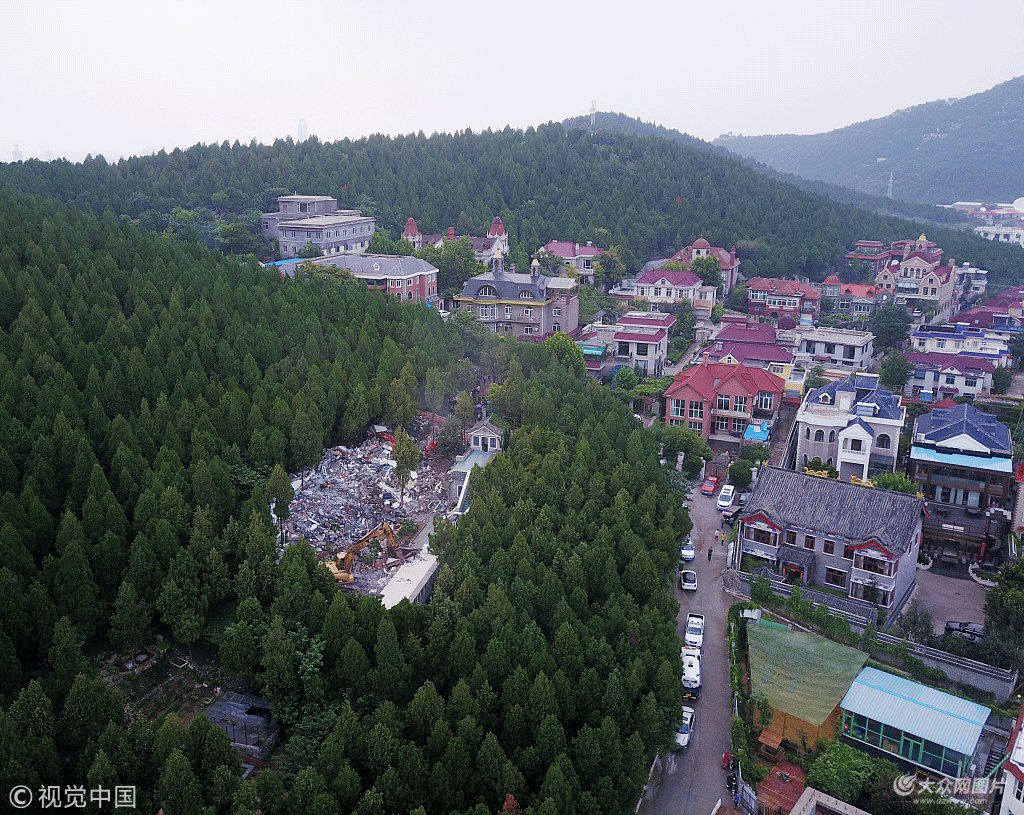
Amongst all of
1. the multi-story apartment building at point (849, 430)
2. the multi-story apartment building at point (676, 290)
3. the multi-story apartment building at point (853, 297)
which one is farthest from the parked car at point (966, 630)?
the multi-story apartment building at point (853, 297)

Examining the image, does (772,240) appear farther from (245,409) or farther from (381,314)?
(245,409)

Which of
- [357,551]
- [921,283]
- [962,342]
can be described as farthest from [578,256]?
[357,551]

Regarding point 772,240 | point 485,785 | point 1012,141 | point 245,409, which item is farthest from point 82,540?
point 1012,141

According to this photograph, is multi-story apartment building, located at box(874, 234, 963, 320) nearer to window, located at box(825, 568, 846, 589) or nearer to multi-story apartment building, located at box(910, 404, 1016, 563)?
multi-story apartment building, located at box(910, 404, 1016, 563)

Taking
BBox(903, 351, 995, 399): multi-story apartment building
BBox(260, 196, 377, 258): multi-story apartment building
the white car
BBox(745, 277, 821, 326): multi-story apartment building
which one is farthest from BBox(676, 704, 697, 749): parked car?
BBox(260, 196, 377, 258): multi-story apartment building

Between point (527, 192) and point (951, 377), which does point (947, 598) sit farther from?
point (527, 192)
